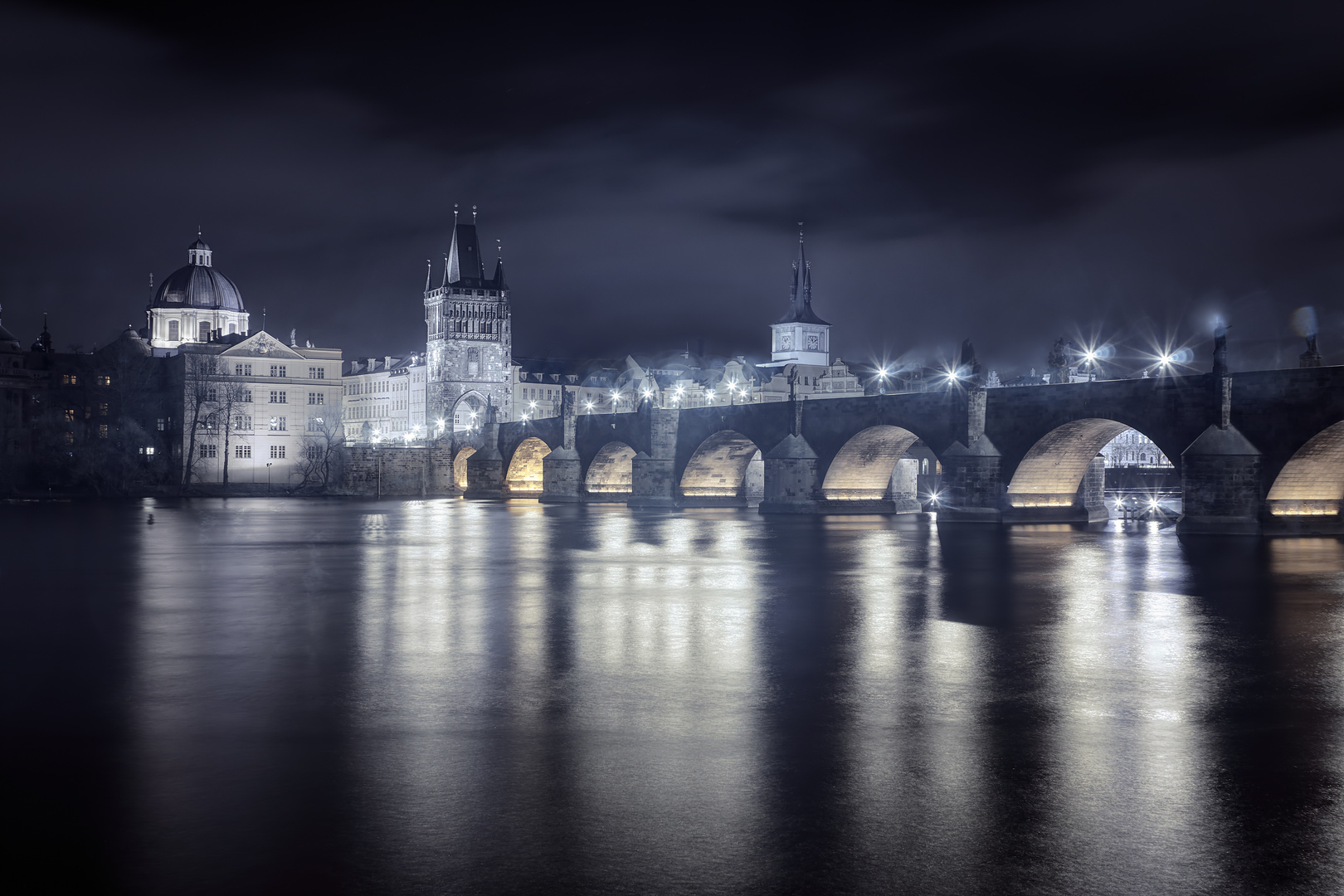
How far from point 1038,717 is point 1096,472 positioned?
1691 inches

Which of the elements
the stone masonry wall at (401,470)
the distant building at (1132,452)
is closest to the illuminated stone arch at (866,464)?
the stone masonry wall at (401,470)

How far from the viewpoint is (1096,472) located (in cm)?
5066

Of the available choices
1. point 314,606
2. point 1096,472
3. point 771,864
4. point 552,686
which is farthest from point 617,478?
point 771,864

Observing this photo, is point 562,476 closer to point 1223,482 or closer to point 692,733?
point 1223,482

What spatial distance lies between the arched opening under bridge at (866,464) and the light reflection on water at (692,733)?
31.5 m

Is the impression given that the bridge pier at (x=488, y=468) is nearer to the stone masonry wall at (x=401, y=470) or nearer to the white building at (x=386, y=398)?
the stone masonry wall at (x=401, y=470)

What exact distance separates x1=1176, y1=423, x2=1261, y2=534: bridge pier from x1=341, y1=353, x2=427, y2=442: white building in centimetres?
9462

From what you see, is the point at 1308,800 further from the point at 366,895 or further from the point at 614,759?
the point at 366,895

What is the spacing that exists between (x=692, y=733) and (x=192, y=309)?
132 metres

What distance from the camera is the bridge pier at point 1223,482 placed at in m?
36.8

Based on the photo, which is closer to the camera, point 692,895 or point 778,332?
point 692,895

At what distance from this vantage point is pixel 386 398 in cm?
14650

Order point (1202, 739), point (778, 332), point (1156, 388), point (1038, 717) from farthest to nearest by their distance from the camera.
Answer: point (778, 332) → point (1156, 388) → point (1038, 717) → point (1202, 739)

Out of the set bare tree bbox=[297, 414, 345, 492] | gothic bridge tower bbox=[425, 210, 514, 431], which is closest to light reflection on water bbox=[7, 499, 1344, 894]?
bare tree bbox=[297, 414, 345, 492]
